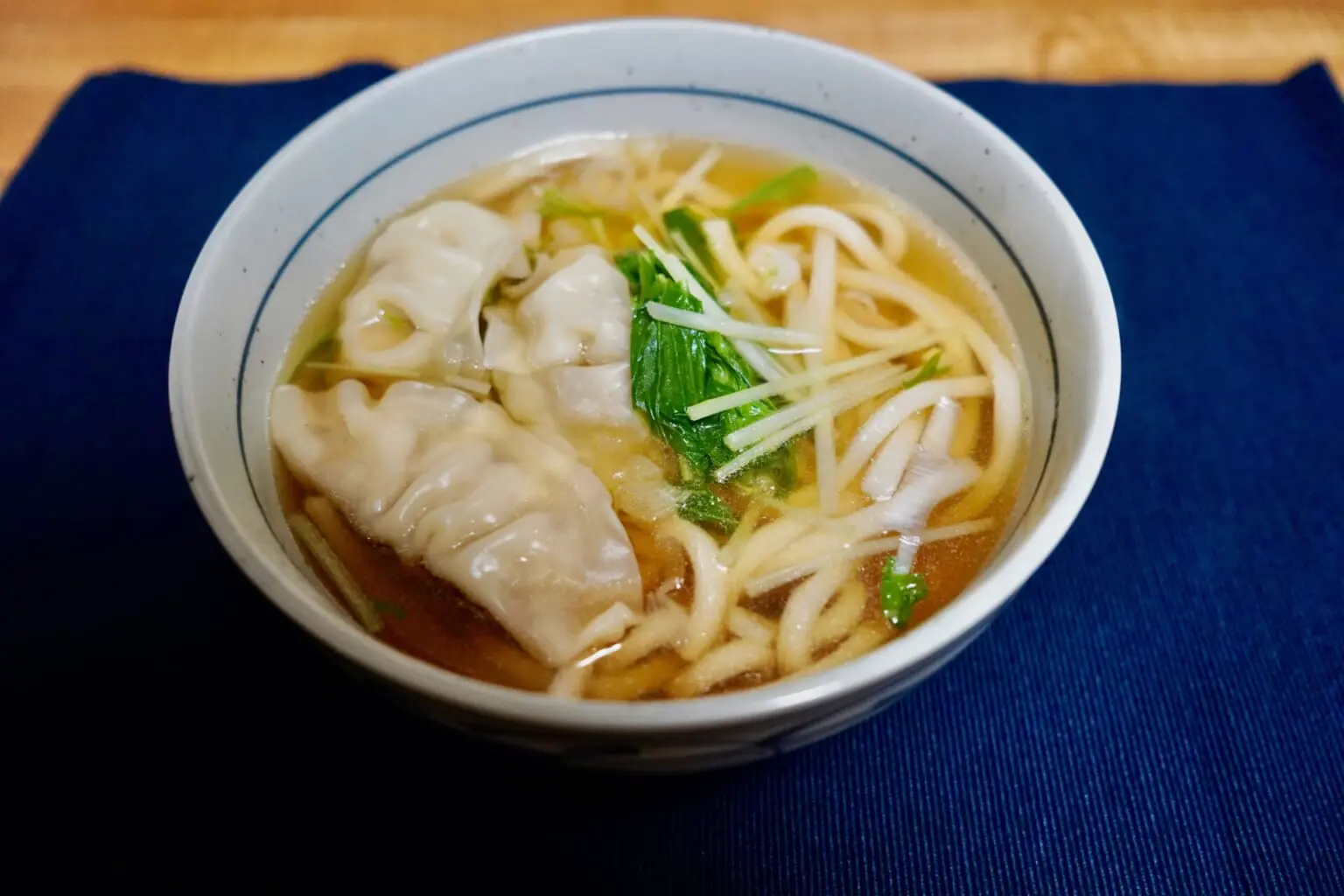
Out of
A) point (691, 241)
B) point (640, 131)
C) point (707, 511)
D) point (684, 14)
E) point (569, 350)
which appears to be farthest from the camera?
point (684, 14)

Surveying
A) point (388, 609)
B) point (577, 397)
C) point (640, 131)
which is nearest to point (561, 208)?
point (640, 131)

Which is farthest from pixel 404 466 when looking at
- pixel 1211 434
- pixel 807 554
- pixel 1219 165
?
pixel 1219 165

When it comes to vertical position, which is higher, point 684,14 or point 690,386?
point 684,14

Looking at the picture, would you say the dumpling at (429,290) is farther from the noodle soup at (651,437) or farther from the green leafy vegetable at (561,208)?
the green leafy vegetable at (561,208)

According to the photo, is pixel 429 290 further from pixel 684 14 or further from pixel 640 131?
pixel 684 14

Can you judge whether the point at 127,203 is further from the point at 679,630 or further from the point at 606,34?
the point at 679,630
